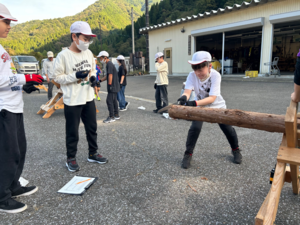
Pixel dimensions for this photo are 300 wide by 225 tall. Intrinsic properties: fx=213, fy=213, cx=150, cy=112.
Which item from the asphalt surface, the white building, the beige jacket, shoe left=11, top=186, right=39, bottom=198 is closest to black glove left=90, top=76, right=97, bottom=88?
the asphalt surface

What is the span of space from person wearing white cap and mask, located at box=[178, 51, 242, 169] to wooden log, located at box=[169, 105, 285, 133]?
41 centimetres

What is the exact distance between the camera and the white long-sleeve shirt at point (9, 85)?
2154 millimetres

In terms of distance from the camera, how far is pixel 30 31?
4294 inches

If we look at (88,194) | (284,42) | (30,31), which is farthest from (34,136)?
(30,31)

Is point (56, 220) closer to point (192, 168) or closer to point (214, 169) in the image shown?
point (192, 168)

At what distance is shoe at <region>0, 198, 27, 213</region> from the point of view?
2.27 m

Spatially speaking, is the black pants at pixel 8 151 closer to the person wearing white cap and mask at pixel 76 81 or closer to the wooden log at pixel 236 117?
the person wearing white cap and mask at pixel 76 81

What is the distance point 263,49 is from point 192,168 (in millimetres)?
12587

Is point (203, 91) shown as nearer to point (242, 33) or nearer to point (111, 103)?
point (111, 103)

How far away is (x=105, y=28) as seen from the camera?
3625 inches

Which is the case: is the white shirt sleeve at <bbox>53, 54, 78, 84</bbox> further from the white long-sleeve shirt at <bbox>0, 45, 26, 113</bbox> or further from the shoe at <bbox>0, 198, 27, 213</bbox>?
the shoe at <bbox>0, 198, 27, 213</bbox>

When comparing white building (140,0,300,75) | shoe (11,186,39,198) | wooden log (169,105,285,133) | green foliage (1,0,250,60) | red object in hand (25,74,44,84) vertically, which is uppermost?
green foliage (1,0,250,60)

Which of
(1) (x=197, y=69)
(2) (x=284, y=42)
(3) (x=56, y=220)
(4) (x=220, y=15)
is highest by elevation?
(4) (x=220, y=15)

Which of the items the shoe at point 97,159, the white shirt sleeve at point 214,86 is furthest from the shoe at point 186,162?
the shoe at point 97,159
